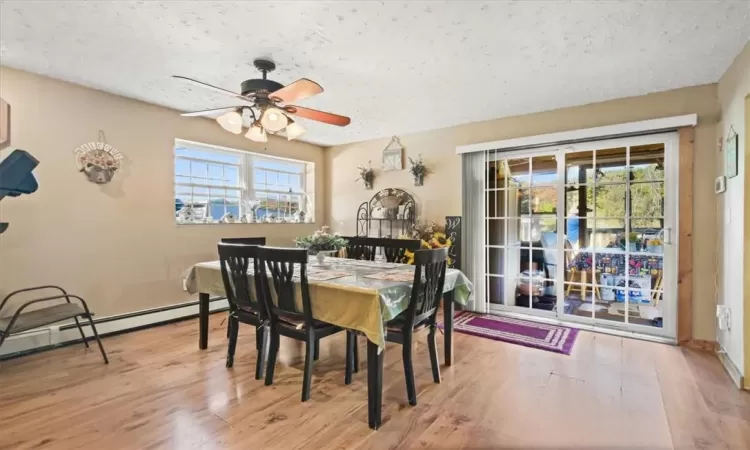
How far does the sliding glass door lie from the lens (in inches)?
134

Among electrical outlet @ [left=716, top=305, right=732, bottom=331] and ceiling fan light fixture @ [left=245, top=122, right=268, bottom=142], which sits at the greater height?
ceiling fan light fixture @ [left=245, top=122, right=268, bottom=142]

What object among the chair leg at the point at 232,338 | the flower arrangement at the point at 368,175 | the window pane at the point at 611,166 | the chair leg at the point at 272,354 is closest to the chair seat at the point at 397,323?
the chair leg at the point at 272,354

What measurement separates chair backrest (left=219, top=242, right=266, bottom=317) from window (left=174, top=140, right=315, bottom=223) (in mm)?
1752

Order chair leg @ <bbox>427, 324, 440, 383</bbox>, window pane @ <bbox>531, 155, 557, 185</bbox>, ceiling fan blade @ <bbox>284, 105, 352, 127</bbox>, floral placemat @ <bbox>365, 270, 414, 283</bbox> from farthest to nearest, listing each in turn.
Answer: window pane @ <bbox>531, 155, 557, 185</bbox> < ceiling fan blade @ <bbox>284, 105, 352, 127</bbox> < chair leg @ <bbox>427, 324, 440, 383</bbox> < floral placemat @ <bbox>365, 270, 414, 283</bbox>

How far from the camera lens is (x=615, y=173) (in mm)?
3611

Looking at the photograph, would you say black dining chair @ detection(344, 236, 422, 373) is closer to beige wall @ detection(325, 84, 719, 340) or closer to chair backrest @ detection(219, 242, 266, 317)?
chair backrest @ detection(219, 242, 266, 317)

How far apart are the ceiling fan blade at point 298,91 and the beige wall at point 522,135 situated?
8.55 feet

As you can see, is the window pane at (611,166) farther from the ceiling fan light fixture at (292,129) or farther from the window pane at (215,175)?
the window pane at (215,175)

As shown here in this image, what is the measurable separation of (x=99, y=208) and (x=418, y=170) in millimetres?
3472

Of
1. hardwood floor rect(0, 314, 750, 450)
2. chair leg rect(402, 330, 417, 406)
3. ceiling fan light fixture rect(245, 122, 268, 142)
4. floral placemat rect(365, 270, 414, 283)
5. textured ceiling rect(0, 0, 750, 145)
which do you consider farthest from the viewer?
ceiling fan light fixture rect(245, 122, 268, 142)

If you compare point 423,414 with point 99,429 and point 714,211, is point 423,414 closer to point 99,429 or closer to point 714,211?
point 99,429

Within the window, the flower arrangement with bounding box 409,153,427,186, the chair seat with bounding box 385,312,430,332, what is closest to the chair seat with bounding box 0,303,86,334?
the window

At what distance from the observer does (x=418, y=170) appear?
4707 mm

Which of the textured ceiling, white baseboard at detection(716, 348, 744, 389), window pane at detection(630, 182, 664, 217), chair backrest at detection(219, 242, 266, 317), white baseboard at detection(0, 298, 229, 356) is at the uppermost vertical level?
the textured ceiling
